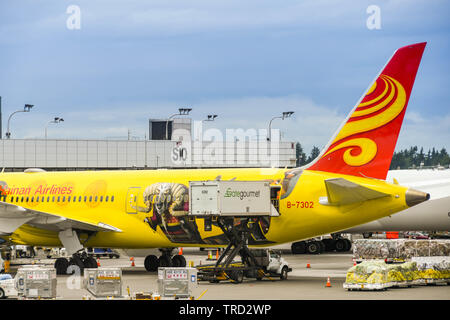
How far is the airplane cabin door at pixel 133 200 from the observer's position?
3406cm

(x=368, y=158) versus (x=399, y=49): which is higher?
(x=399, y=49)

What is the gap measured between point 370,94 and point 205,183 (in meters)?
7.38

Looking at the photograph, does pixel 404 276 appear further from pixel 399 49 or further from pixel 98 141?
pixel 98 141

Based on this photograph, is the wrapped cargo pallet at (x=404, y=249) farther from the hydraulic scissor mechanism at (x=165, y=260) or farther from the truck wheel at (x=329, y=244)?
the truck wheel at (x=329, y=244)

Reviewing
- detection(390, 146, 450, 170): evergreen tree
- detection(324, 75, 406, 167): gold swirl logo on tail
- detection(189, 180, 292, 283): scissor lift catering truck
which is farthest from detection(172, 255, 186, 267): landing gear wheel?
detection(390, 146, 450, 170): evergreen tree

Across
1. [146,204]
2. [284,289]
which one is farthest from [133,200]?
[284,289]

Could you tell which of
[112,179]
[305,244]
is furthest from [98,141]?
[112,179]

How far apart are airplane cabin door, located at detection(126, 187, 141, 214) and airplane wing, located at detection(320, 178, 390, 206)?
9421 millimetres

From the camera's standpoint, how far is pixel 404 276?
90.6ft

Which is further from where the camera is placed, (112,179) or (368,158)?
(112,179)

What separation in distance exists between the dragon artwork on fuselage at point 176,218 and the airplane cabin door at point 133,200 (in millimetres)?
552

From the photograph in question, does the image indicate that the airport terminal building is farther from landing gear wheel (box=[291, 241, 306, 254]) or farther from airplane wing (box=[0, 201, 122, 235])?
airplane wing (box=[0, 201, 122, 235])
